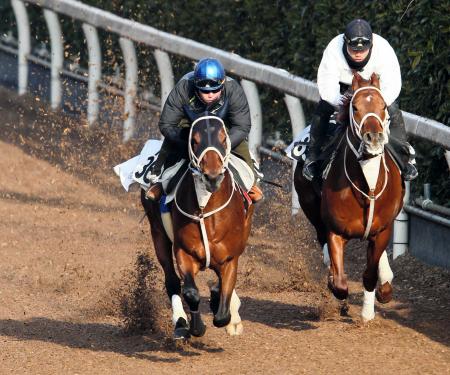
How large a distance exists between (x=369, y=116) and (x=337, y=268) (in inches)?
50.0

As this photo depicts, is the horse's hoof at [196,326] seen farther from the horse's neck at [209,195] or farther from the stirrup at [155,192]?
the stirrup at [155,192]

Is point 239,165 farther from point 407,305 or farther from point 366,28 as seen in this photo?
point 407,305

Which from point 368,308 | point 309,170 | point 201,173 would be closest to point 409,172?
point 309,170

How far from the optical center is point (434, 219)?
36.8 ft

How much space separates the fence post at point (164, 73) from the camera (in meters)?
15.8

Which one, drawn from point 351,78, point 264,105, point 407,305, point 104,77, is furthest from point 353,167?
point 104,77

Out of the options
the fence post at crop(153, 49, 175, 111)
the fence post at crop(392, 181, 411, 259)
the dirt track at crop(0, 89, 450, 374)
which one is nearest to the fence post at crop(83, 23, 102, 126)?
the dirt track at crop(0, 89, 450, 374)

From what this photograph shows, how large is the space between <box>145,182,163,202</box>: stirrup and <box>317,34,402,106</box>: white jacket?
142cm

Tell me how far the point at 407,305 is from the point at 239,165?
2055 mm

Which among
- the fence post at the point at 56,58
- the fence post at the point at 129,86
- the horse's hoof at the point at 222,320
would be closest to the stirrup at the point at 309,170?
the horse's hoof at the point at 222,320

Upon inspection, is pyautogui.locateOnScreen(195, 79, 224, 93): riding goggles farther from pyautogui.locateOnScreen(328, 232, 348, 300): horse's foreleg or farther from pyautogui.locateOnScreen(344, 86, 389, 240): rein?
pyautogui.locateOnScreen(328, 232, 348, 300): horse's foreleg

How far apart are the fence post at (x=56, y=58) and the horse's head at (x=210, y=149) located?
9.73 metres

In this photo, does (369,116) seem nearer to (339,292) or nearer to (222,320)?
(339,292)

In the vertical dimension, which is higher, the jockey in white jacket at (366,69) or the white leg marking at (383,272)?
the jockey in white jacket at (366,69)
